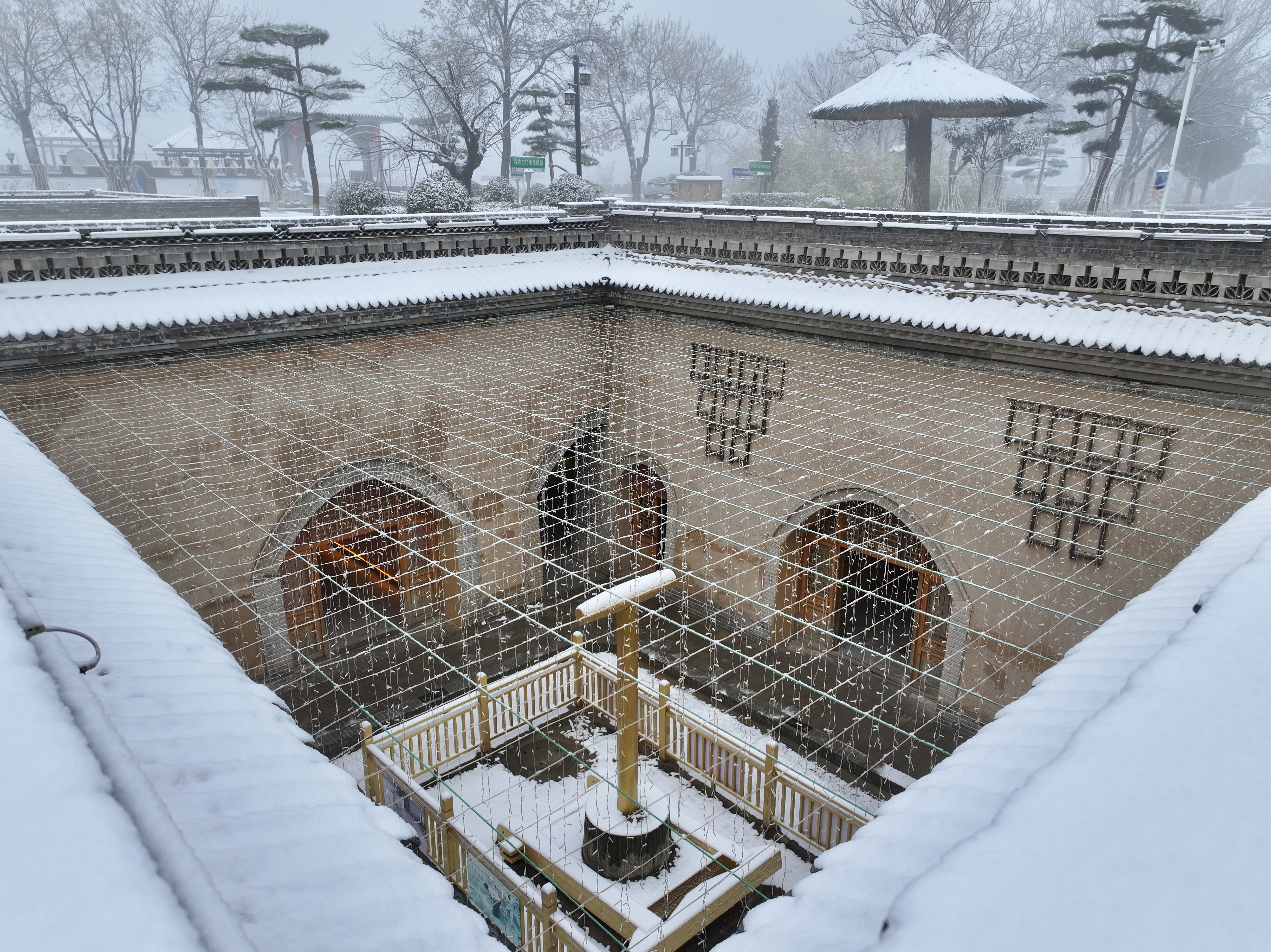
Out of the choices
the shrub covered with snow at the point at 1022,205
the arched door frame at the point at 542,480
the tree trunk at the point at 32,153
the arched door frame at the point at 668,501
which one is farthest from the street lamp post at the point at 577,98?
the tree trunk at the point at 32,153

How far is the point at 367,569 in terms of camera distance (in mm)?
9203

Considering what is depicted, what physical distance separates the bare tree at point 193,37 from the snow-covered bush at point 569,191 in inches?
579

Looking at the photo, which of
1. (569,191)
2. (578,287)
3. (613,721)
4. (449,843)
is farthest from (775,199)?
(449,843)

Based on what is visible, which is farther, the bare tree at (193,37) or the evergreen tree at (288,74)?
the bare tree at (193,37)

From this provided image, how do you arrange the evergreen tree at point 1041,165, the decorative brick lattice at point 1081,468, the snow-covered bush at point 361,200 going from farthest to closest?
the evergreen tree at point 1041,165, the snow-covered bush at point 361,200, the decorative brick lattice at point 1081,468

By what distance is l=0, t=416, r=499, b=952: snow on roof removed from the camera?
129cm

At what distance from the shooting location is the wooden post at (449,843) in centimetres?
579

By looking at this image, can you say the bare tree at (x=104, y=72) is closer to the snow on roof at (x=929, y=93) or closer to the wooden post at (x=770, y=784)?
the snow on roof at (x=929, y=93)

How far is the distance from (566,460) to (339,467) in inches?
123

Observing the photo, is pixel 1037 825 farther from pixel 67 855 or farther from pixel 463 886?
pixel 463 886

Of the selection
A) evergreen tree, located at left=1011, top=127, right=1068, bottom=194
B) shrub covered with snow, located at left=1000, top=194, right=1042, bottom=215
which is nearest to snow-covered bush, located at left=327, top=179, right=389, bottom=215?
shrub covered with snow, located at left=1000, top=194, right=1042, bottom=215

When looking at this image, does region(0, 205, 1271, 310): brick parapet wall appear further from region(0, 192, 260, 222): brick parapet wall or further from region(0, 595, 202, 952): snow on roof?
region(0, 192, 260, 222): brick parapet wall

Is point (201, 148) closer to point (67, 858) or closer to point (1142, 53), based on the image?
point (1142, 53)

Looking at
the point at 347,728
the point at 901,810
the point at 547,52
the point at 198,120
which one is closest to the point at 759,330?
the point at 347,728
